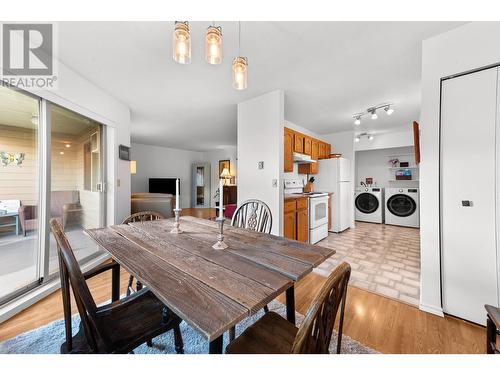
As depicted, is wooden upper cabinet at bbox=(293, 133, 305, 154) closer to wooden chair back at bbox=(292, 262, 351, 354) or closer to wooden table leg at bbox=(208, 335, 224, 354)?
wooden chair back at bbox=(292, 262, 351, 354)

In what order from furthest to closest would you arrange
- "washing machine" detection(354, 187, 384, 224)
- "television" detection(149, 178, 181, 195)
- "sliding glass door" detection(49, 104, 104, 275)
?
"television" detection(149, 178, 181, 195)
"washing machine" detection(354, 187, 384, 224)
"sliding glass door" detection(49, 104, 104, 275)

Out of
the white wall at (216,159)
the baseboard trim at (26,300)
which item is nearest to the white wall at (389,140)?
the white wall at (216,159)

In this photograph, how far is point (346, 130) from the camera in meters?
4.83

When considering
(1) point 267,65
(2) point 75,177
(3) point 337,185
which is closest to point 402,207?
(3) point 337,185

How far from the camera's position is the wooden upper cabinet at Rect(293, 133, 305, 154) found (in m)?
3.79

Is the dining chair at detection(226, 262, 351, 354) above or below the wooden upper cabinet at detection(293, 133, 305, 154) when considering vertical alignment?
below

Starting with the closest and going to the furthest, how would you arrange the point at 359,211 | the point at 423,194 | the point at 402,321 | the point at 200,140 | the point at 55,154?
the point at 402,321, the point at 423,194, the point at 55,154, the point at 359,211, the point at 200,140

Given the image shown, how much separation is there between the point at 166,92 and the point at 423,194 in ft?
10.6

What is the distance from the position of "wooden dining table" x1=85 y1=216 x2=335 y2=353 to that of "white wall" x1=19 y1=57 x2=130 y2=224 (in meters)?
1.70

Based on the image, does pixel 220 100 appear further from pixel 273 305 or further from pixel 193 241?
pixel 273 305

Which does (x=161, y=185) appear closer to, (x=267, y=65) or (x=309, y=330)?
(x=267, y=65)

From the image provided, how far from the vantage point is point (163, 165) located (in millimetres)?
7293

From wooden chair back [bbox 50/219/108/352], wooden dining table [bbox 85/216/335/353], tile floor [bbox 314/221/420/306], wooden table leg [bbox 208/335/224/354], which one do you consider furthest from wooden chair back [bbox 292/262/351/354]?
tile floor [bbox 314/221/420/306]
